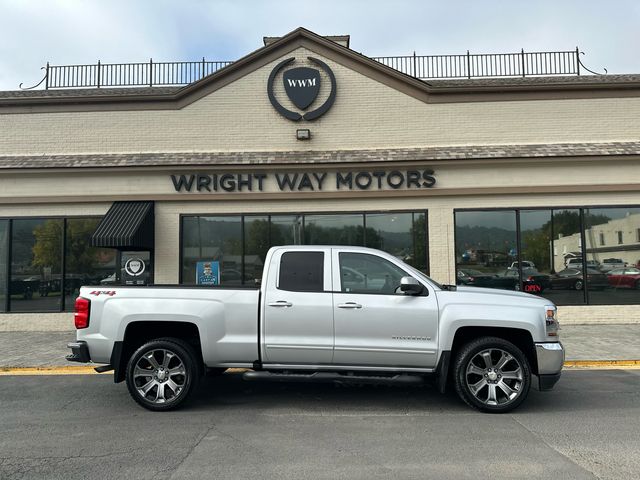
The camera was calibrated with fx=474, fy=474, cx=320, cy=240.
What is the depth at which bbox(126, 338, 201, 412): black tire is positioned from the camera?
5562 mm

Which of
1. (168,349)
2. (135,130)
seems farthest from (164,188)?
(168,349)

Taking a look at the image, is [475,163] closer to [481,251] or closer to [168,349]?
[481,251]

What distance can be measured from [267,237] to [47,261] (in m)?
5.61

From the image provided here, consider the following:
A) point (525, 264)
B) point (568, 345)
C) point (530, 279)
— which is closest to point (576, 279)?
point (530, 279)

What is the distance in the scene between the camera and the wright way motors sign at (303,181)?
11.6 metres

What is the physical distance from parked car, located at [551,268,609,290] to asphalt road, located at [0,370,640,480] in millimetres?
5155

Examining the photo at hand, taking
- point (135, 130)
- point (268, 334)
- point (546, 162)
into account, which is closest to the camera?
point (268, 334)

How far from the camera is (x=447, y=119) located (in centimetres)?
1205

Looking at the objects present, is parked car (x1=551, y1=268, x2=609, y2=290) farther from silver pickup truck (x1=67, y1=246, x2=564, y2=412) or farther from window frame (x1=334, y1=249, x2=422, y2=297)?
window frame (x1=334, y1=249, x2=422, y2=297)

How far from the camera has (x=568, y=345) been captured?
9.09 meters

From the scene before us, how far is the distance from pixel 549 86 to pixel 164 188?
391 inches

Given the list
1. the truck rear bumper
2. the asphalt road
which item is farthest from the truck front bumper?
the truck rear bumper

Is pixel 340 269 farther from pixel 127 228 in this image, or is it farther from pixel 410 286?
pixel 127 228

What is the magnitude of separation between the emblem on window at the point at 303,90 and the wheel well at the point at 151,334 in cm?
756
